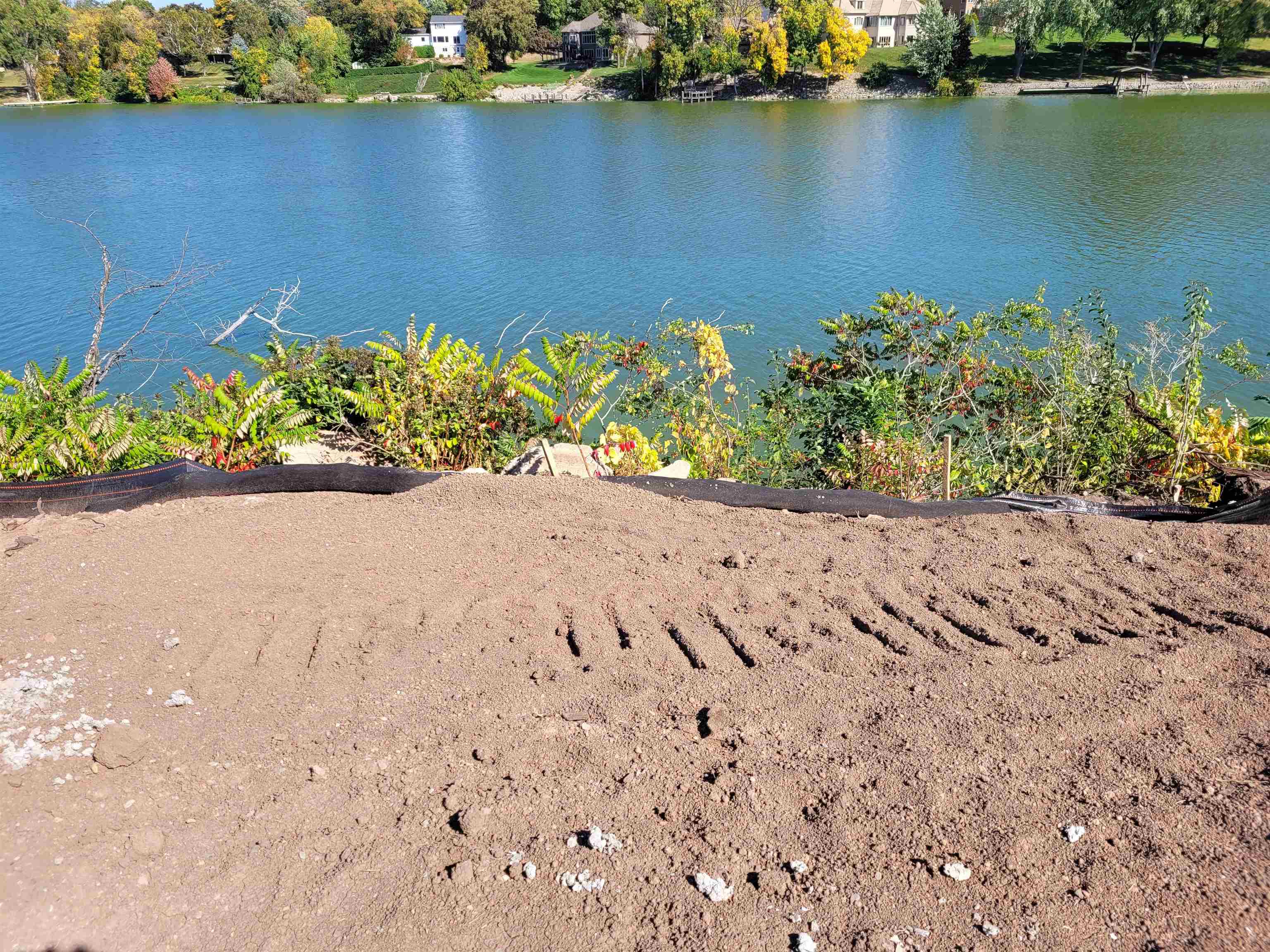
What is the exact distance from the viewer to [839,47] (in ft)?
197

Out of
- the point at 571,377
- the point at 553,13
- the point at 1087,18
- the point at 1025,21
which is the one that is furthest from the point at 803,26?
the point at 571,377

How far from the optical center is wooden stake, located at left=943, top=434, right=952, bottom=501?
6535mm

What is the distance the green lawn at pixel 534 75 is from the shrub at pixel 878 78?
911 inches

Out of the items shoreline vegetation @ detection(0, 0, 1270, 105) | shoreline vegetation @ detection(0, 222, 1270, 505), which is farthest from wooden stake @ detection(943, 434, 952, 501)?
shoreline vegetation @ detection(0, 0, 1270, 105)

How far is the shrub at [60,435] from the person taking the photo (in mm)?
6742

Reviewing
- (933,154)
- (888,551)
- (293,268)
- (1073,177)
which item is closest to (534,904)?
(888,551)

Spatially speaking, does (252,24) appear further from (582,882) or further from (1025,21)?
(582,882)

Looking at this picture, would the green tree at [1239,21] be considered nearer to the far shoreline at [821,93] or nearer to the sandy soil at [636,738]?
the far shoreline at [821,93]

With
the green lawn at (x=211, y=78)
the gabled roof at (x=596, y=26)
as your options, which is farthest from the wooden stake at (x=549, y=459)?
the green lawn at (x=211, y=78)

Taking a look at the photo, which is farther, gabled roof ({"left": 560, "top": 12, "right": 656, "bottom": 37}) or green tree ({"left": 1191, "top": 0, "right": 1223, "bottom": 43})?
gabled roof ({"left": 560, "top": 12, "right": 656, "bottom": 37})

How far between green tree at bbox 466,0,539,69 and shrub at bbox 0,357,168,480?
74565 millimetres

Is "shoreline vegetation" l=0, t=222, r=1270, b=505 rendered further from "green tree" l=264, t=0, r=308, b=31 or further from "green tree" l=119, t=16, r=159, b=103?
"green tree" l=264, t=0, r=308, b=31

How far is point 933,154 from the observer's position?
33.7 metres

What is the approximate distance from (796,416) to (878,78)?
59965 mm
